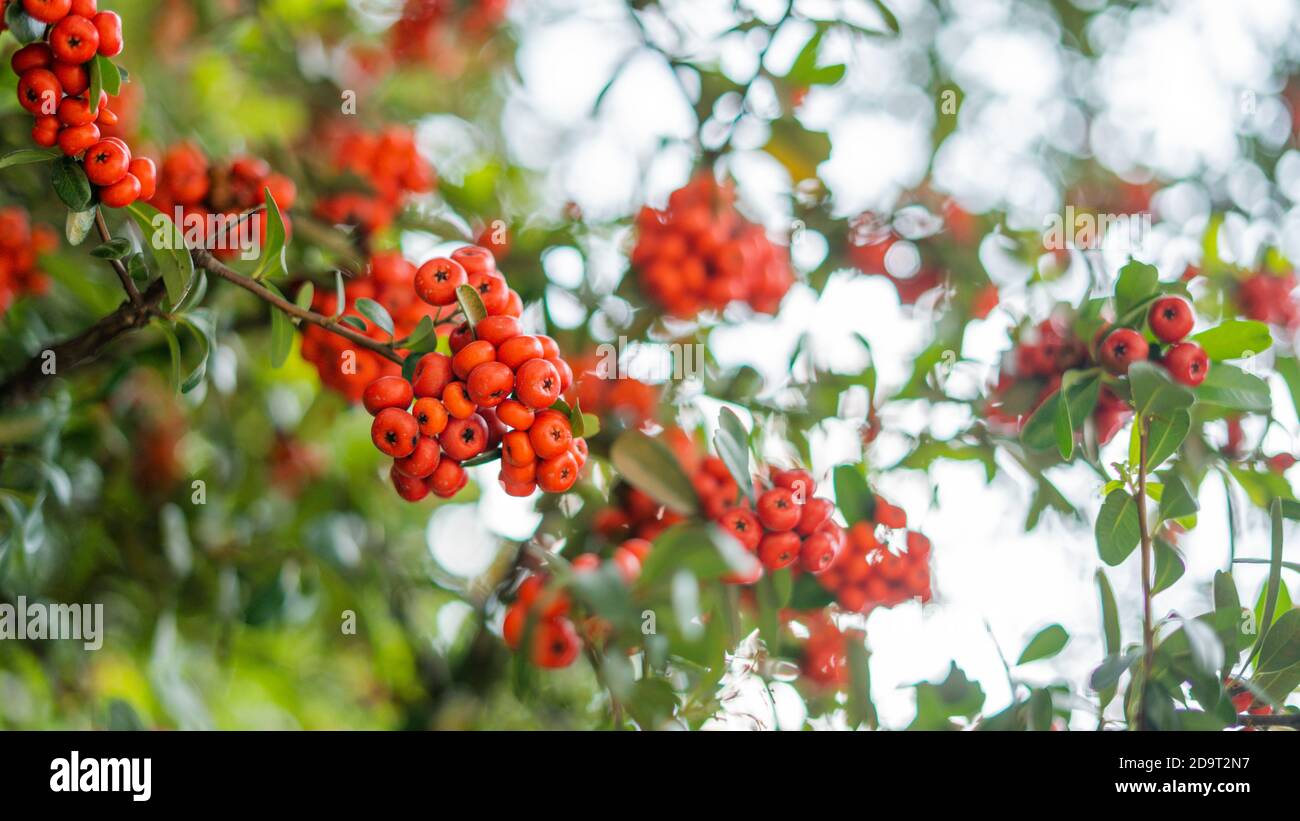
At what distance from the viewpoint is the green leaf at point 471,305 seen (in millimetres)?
1028

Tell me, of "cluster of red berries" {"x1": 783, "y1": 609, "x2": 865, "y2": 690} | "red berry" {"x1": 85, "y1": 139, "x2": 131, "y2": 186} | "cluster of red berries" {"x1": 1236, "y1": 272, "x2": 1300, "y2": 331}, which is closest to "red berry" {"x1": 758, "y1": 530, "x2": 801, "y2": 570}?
"cluster of red berries" {"x1": 783, "y1": 609, "x2": 865, "y2": 690}

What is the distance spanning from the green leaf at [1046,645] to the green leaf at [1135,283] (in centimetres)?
47

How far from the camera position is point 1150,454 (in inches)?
50.2

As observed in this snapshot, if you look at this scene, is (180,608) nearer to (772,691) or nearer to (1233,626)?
(772,691)

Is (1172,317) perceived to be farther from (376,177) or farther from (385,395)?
(376,177)

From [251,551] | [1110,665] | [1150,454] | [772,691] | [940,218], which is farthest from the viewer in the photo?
[940,218]

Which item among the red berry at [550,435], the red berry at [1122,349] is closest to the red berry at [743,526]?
the red berry at [550,435]

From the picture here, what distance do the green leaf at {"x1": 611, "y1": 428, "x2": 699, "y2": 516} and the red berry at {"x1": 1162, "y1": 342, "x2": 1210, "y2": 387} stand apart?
700 millimetres

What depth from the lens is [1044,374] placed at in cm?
149

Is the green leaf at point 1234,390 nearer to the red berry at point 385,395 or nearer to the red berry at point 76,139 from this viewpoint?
the red berry at point 385,395

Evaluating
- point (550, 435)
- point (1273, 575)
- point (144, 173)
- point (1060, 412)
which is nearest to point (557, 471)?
point (550, 435)

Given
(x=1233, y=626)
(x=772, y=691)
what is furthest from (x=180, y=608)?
(x=1233, y=626)
